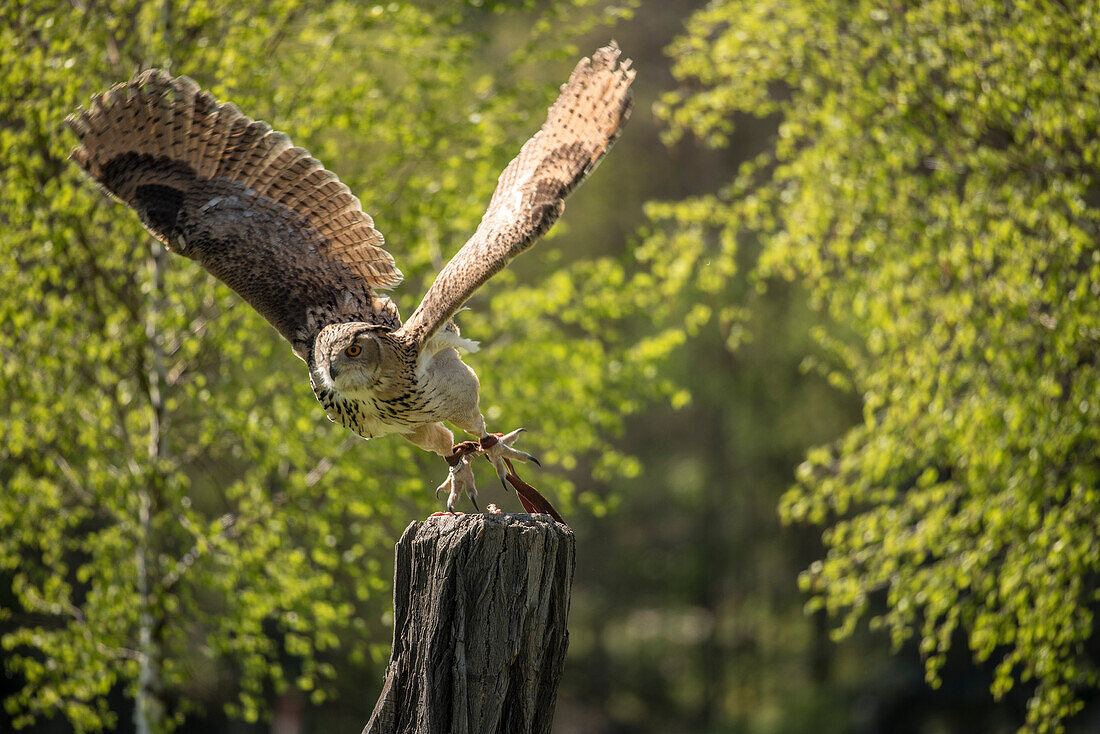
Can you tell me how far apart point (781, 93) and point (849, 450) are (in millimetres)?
10944

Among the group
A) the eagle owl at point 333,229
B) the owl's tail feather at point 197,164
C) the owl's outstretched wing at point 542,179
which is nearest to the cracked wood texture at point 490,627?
the eagle owl at point 333,229

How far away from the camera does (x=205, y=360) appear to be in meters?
6.49

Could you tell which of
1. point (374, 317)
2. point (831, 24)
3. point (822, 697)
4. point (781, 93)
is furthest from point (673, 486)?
point (374, 317)

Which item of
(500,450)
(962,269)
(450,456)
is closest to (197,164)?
(450,456)

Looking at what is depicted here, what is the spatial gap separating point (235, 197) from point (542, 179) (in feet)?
4.05

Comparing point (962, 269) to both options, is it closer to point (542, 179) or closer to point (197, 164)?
point (542, 179)

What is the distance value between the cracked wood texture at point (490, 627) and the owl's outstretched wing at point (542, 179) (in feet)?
2.32

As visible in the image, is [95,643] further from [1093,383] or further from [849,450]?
[1093,383]

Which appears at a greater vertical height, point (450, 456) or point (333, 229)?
point (333, 229)

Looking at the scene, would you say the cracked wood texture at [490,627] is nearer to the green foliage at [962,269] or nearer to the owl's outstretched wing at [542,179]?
the owl's outstretched wing at [542,179]

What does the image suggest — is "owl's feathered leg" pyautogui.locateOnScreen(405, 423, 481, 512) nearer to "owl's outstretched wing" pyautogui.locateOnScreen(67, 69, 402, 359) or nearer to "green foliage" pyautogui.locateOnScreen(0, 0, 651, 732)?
"owl's outstretched wing" pyautogui.locateOnScreen(67, 69, 402, 359)

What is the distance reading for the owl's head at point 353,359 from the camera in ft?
9.75

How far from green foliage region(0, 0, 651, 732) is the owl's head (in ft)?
9.55

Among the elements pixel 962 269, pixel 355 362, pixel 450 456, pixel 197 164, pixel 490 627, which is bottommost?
pixel 490 627
